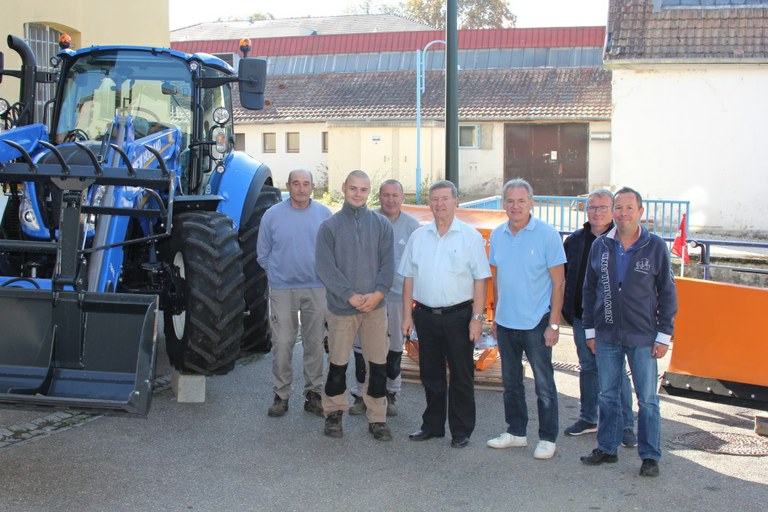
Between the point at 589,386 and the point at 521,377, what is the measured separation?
63cm

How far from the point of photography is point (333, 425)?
6664 millimetres

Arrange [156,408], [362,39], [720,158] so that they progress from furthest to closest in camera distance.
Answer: [362,39]
[720,158]
[156,408]

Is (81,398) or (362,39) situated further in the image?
(362,39)

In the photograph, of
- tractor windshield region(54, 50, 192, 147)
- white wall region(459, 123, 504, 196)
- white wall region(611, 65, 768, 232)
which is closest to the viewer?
tractor windshield region(54, 50, 192, 147)

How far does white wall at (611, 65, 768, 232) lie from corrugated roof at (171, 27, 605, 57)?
18.1 metres

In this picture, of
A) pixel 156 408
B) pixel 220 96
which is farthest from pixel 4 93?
pixel 156 408

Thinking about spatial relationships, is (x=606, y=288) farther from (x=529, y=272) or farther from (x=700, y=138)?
(x=700, y=138)

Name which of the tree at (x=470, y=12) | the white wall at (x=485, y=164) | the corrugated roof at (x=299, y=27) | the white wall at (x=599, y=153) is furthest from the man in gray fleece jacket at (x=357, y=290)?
the tree at (x=470, y=12)

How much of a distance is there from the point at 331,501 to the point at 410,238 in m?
1.98

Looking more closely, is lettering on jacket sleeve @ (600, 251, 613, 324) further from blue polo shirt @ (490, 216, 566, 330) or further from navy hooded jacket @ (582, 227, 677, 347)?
blue polo shirt @ (490, 216, 566, 330)

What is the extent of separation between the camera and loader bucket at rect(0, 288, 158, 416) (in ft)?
18.3

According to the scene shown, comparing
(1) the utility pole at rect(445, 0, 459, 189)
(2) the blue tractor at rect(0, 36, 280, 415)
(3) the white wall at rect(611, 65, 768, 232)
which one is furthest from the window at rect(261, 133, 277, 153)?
(2) the blue tractor at rect(0, 36, 280, 415)

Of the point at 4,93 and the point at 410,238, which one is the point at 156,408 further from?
the point at 4,93

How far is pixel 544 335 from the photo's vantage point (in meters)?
6.17
